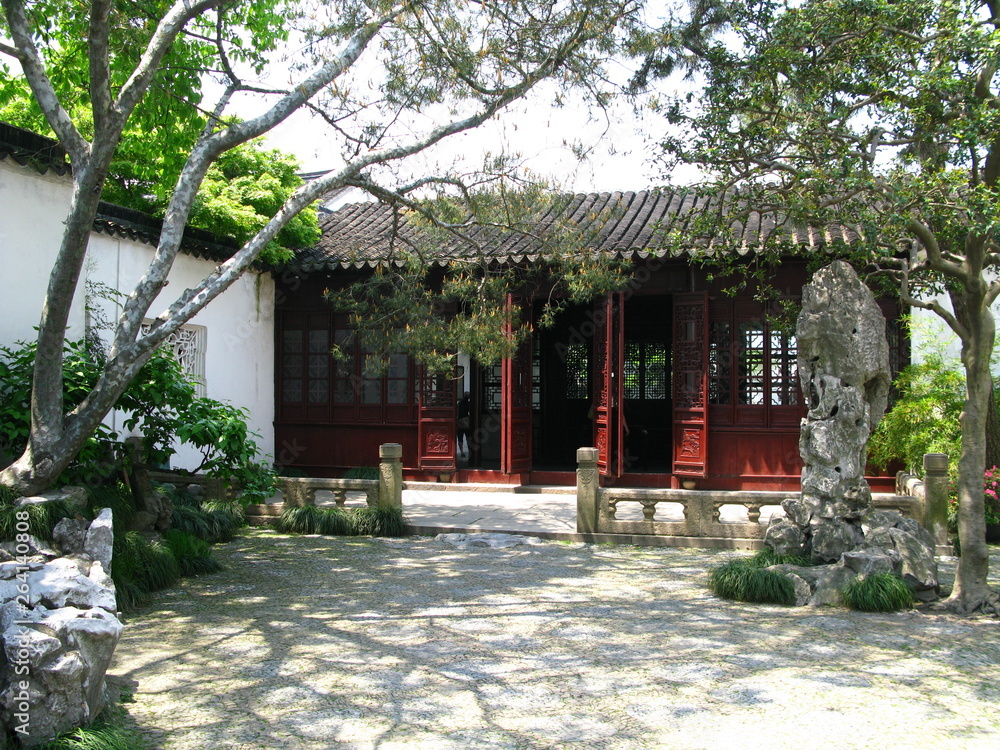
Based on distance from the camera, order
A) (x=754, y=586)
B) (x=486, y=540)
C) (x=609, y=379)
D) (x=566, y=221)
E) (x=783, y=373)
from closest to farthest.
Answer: (x=754, y=586) < (x=566, y=221) < (x=486, y=540) < (x=783, y=373) < (x=609, y=379)

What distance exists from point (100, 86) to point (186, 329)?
550cm

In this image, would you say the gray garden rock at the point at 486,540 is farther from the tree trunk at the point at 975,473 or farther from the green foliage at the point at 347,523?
the tree trunk at the point at 975,473

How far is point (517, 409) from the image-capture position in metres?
10.9

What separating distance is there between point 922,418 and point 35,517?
7.94 meters

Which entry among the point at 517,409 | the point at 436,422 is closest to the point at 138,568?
the point at 436,422

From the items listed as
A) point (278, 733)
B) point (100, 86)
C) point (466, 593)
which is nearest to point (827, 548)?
point (466, 593)

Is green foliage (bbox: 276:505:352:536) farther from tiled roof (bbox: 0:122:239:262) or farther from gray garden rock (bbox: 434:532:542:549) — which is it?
tiled roof (bbox: 0:122:239:262)

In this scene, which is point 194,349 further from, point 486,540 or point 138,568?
point 138,568

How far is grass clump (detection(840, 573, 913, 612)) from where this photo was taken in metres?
Answer: 5.31

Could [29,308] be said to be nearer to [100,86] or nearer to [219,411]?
[219,411]

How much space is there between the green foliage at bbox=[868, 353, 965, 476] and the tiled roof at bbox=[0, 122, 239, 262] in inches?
306

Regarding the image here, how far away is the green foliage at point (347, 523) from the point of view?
8.11 metres

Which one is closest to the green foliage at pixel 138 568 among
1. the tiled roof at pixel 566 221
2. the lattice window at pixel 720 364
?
the tiled roof at pixel 566 221

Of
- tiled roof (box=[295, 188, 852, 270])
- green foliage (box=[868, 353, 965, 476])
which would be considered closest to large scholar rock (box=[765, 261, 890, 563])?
tiled roof (box=[295, 188, 852, 270])
